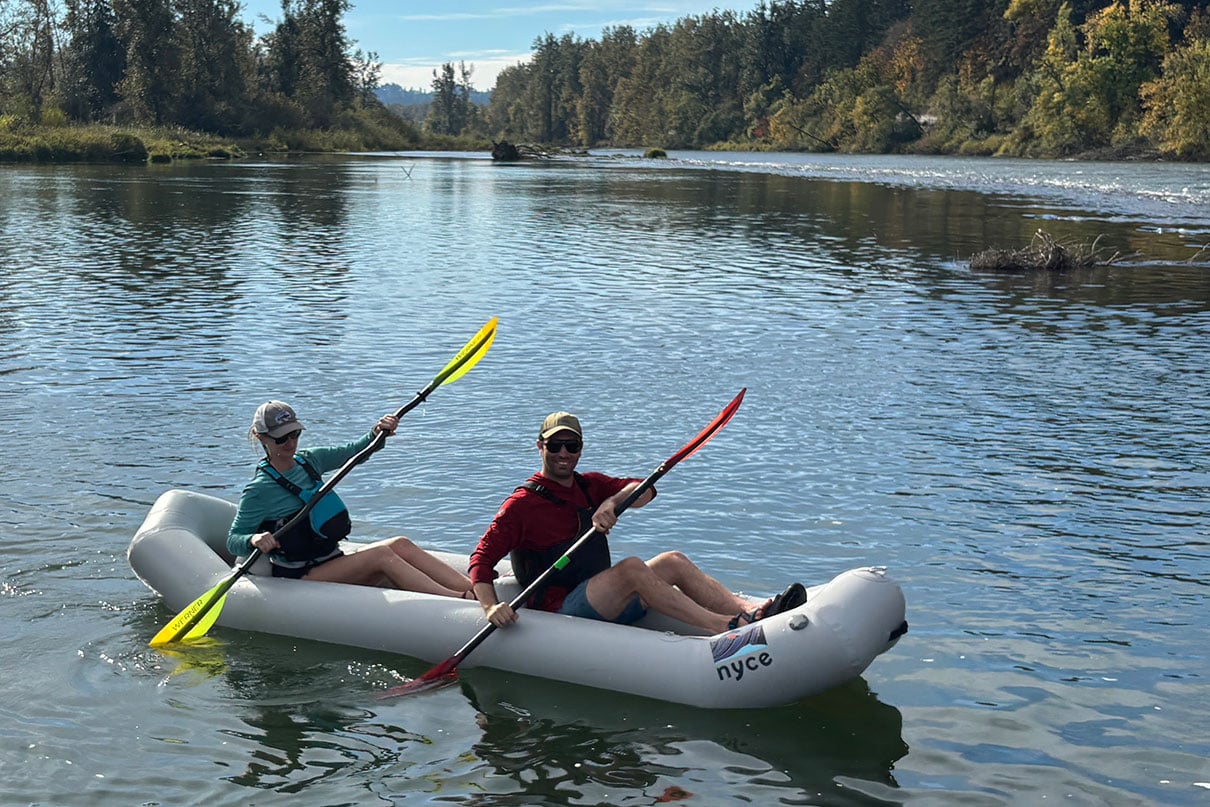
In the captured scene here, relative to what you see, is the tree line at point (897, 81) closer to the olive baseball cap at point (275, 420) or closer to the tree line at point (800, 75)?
the tree line at point (800, 75)

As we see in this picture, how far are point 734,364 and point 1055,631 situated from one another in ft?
26.6

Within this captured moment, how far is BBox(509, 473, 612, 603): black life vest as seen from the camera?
698 cm

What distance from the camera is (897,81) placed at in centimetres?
10938

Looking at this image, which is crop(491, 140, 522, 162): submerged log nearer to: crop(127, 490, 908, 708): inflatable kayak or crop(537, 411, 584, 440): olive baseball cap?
crop(127, 490, 908, 708): inflatable kayak

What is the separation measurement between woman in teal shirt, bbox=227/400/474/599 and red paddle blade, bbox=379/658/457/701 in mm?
614

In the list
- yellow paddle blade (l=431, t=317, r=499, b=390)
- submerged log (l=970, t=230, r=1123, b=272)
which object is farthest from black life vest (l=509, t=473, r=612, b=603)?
submerged log (l=970, t=230, r=1123, b=272)

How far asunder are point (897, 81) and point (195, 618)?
4290 inches

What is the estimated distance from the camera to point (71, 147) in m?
62.7

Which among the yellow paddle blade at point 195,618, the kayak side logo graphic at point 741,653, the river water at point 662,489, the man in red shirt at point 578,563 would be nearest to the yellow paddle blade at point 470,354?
the river water at point 662,489

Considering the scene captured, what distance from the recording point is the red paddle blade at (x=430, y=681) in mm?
6777

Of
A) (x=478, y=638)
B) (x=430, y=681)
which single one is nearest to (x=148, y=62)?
(x=430, y=681)

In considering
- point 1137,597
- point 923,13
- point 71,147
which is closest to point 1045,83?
point 923,13

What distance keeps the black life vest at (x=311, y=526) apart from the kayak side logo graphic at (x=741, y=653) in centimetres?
242

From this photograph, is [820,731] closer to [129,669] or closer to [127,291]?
[129,669]
